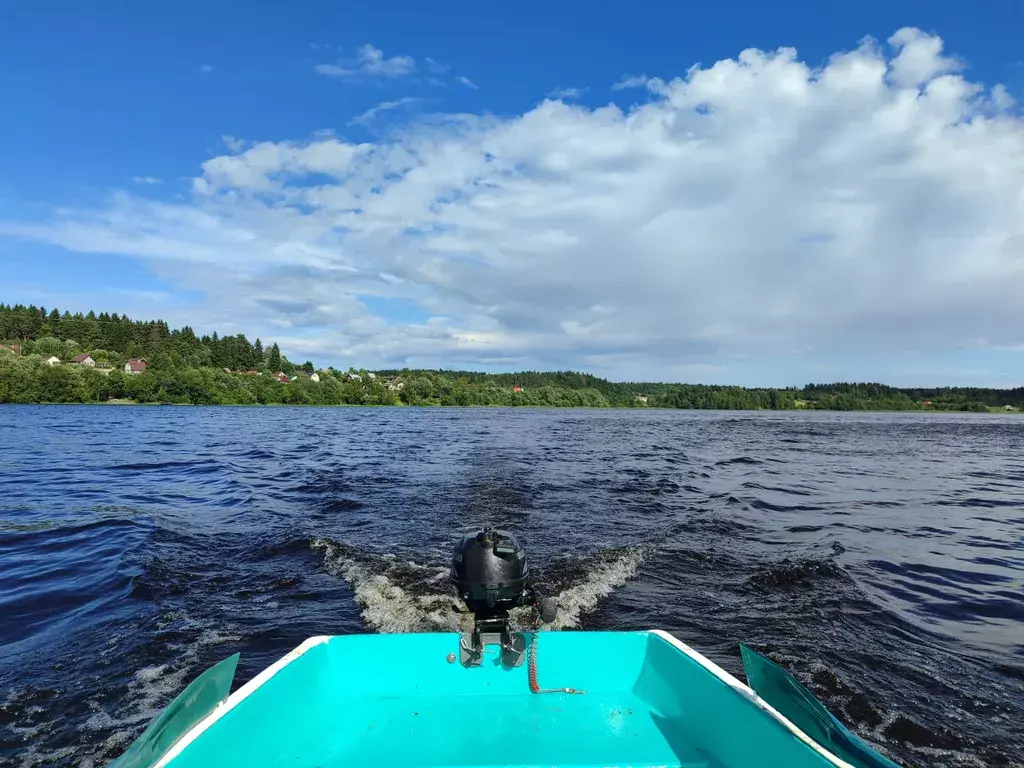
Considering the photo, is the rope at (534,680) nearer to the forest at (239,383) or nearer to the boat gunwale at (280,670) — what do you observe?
the boat gunwale at (280,670)

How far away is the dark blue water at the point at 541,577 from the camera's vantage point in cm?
460

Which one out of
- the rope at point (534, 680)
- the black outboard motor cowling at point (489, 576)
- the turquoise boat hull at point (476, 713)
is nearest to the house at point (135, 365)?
the turquoise boat hull at point (476, 713)

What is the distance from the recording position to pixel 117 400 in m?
74.1

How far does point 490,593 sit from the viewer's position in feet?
12.1

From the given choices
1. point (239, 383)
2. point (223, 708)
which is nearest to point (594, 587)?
point (223, 708)

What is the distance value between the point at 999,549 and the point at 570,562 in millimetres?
7679

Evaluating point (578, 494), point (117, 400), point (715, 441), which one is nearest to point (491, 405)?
point (117, 400)

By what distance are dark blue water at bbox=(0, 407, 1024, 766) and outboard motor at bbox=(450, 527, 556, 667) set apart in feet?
7.53

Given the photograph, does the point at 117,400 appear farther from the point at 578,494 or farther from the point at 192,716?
the point at 192,716

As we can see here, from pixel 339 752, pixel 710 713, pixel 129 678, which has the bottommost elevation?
pixel 129 678

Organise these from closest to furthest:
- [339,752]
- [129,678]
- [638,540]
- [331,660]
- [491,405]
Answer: [339,752] < [331,660] < [129,678] < [638,540] < [491,405]

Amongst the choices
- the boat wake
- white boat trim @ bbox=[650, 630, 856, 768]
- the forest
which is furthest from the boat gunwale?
the forest

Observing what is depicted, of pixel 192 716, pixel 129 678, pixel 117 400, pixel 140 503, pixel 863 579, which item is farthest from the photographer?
pixel 117 400

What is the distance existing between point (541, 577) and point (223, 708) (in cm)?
487
